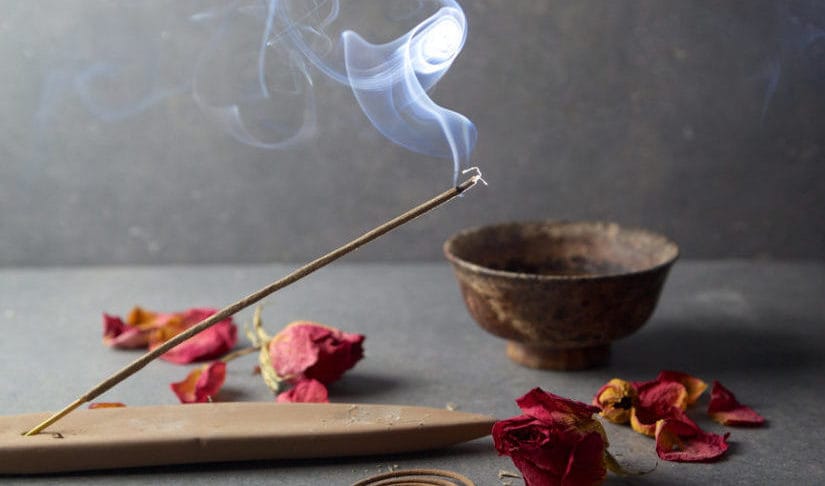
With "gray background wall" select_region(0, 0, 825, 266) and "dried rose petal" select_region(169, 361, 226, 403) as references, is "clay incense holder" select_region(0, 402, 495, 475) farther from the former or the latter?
"gray background wall" select_region(0, 0, 825, 266)

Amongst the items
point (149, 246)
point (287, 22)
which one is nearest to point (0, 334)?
point (149, 246)

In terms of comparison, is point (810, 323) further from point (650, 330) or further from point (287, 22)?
point (287, 22)

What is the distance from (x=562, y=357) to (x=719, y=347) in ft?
0.99

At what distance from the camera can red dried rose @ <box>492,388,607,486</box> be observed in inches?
40.7

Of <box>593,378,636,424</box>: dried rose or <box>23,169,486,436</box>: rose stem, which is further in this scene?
<box>593,378,636,424</box>: dried rose

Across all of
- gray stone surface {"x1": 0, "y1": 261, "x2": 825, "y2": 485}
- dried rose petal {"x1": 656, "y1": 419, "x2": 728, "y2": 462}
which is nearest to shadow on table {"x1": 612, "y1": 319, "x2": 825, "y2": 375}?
gray stone surface {"x1": 0, "y1": 261, "x2": 825, "y2": 485}

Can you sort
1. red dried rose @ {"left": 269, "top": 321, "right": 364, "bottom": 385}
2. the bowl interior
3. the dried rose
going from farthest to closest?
the bowl interior → red dried rose @ {"left": 269, "top": 321, "right": 364, "bottom": 385} → the dried rose

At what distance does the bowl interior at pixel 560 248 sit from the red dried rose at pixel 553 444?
528 millimetres

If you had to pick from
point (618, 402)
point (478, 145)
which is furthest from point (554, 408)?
point (478, 145)

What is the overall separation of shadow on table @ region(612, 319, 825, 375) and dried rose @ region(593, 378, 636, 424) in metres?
0.20

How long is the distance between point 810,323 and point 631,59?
0.66m

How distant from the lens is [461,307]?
182 cm

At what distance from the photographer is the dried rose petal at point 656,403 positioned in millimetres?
1244

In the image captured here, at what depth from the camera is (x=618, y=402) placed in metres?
1.26
